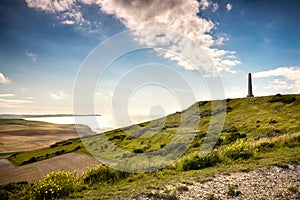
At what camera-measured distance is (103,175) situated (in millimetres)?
16891

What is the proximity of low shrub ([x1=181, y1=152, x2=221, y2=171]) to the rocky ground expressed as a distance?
13.4 feet

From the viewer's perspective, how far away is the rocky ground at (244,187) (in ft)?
33.4

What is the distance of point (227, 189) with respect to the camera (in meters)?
11.0

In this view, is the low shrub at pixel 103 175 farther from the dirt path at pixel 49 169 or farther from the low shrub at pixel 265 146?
the dirt path at pixel 49 169

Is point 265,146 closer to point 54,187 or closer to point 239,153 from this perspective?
point 239,153

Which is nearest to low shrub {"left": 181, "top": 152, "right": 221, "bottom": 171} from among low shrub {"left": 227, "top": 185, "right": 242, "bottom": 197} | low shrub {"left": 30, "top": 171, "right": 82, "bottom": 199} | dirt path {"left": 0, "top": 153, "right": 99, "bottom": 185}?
low shrub {"left": 227, "top": 185, "right": 242, "bottom": 197}

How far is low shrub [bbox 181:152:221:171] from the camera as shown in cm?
1728

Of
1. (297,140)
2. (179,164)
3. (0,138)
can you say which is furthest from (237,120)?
(0,138)

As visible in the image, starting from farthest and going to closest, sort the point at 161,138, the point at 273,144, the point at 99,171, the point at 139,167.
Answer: the point at 161,138
the point at 273,144
the point at 139,167
the point at 99,171

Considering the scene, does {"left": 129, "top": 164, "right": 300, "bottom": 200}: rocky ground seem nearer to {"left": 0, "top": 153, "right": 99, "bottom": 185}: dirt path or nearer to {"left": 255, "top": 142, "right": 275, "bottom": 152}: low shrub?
{"left": 255, "top": 142, "right": 275, "bottom": 152}: low shrub

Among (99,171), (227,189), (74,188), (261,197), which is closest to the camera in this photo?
(261,197)

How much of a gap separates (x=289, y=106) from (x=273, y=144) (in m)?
36.6

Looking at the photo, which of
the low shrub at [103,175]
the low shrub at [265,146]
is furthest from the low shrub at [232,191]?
the low shrub at [265,146]

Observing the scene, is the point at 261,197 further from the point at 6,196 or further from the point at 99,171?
the point at 6,196
